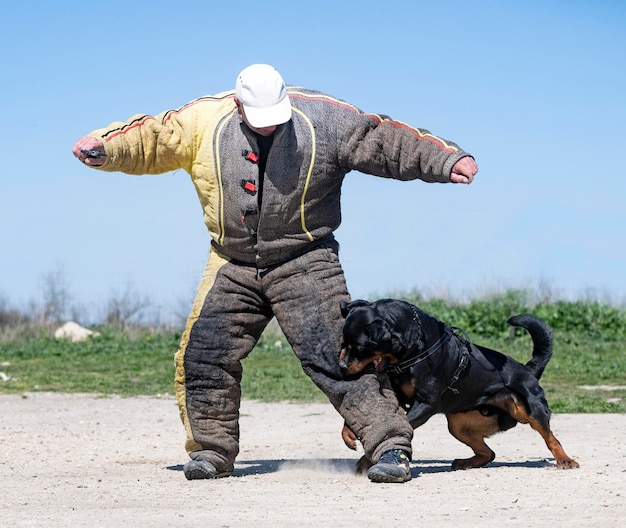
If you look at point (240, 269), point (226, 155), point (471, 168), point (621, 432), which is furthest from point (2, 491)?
point (621, 432)

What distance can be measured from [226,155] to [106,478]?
7.02 ft

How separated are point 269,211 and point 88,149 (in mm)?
1106

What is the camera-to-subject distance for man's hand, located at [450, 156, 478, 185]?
6.04m

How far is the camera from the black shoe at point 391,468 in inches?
235

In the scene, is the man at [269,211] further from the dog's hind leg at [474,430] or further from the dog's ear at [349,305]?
the dog's hind leg at [474,430]

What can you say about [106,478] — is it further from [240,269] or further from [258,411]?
[258,411]

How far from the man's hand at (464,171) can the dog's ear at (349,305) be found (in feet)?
2.88

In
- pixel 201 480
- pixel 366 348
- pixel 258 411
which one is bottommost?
pixel 258 411

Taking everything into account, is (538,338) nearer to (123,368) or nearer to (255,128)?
(255,128)

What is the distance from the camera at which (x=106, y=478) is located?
669 centimetres

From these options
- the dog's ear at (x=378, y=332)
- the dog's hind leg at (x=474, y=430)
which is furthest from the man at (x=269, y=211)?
the dog's hind leg at (x=474, y=430)

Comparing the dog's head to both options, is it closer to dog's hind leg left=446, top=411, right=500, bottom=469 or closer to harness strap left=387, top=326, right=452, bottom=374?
harness strap left=387, top=326, right=452, bottom=374

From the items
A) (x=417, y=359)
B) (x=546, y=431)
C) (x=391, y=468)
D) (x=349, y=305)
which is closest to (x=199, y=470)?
(x=391, y=468)

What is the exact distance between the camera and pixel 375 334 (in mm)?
6043
